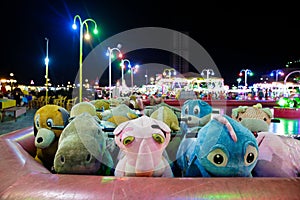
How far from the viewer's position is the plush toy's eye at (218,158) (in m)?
1.93

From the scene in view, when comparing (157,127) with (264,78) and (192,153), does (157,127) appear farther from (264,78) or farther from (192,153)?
(264,78)

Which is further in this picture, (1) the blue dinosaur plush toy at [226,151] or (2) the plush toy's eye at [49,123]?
(2) the plush toy's eye at [49,123]

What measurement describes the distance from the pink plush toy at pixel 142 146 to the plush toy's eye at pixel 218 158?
34 centimetres

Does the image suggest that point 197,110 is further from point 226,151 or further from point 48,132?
point 48,132

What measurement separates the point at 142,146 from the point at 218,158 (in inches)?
20.7

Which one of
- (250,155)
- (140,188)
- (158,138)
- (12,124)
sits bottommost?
(12,124)

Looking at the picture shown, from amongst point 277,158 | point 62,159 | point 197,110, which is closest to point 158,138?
point 62,159

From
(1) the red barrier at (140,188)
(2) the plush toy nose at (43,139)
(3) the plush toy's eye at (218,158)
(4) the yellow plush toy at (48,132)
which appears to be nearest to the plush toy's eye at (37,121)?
(4) the yellow plush toy at (48,132)

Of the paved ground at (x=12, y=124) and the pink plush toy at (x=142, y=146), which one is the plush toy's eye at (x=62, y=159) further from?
the paved ground at (x=12, y=124)

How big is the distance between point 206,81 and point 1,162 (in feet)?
82.0

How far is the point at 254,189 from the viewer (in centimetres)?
161

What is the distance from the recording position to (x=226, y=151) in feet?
6.31

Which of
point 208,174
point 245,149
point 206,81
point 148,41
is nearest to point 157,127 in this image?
point 208,174

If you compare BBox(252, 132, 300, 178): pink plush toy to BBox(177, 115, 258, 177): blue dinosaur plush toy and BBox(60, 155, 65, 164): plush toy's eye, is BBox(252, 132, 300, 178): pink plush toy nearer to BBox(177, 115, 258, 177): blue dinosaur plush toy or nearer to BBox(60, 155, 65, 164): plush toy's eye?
BBox(177, 115, 258, 177): blue dinosaur plush toy
